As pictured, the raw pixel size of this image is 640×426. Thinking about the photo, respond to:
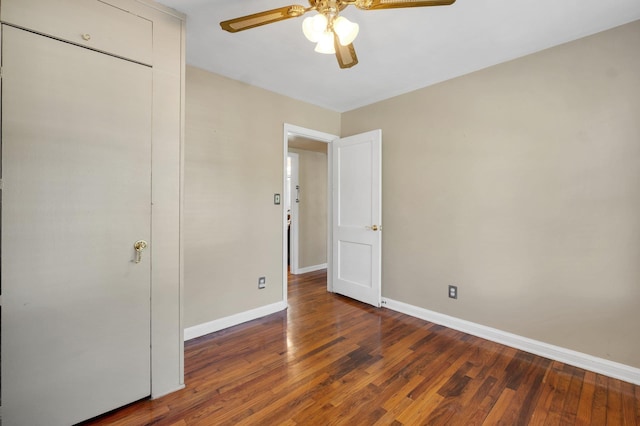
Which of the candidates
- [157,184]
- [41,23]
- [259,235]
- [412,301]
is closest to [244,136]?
[259,235]

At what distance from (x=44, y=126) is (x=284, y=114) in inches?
86.3

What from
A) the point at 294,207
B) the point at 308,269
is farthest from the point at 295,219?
the point at 308,269

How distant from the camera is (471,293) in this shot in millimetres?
2686

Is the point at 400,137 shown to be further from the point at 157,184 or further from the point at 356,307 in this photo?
the point at 157,184

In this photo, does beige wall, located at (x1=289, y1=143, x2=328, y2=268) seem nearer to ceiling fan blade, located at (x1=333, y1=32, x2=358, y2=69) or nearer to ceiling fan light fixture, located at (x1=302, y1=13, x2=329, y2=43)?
ceiling fan blade, located at (x1=333, y1=32, x2=358, y2=69)

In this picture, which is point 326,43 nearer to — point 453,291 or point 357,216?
point 357,216

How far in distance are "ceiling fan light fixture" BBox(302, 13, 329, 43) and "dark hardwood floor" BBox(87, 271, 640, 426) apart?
2.11m

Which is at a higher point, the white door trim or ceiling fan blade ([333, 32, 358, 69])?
ceiling fan blade ([333, 32, 358, 69])

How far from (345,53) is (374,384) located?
84.1 inches

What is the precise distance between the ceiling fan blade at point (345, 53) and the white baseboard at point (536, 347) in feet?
8.26

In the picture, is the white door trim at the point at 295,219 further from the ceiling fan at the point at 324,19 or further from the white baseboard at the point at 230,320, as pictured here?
the ceiling fan at the point at 324,19

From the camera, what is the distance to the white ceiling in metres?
1.82

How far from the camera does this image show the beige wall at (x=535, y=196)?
1.97m

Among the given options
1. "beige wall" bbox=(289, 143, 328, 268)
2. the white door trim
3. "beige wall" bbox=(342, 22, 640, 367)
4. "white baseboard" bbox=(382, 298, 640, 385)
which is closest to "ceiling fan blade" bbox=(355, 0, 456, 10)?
"beige wall" bbox=(342, 22, 640, 367)
